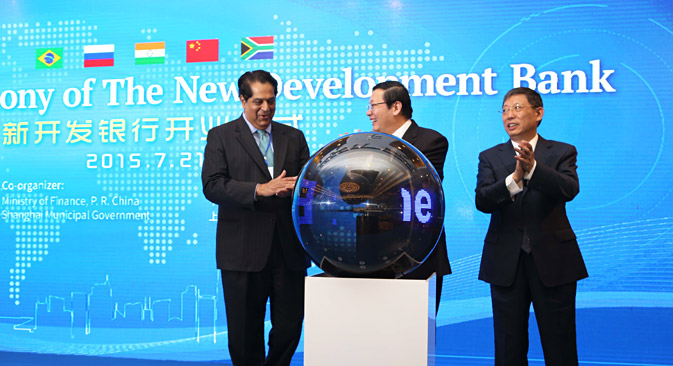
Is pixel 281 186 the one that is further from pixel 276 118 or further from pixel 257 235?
pixel 276 118

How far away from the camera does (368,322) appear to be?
1.98 metres

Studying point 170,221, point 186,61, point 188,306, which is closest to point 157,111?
point 186,61

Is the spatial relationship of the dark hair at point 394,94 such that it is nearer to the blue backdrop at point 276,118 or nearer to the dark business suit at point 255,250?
the dark business suit at point 255,250

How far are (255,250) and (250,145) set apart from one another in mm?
475

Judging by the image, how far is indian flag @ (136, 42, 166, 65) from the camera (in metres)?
→ 4.90

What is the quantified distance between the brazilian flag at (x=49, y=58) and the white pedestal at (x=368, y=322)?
3.79 metres

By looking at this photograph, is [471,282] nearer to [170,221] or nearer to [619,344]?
[619,344]

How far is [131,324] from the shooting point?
4.88 meters

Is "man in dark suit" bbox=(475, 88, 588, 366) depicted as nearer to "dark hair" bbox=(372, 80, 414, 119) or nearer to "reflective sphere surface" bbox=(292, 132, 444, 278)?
"dark hair" bbox=(372, 80, 414, 119)

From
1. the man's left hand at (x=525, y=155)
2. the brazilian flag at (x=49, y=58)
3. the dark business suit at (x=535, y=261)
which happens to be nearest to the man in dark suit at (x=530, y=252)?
the dark business suit at (x=535, y=261)

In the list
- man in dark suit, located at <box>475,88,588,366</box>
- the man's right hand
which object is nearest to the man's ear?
man in dark suit, located at <box>475,88,588,366</box>

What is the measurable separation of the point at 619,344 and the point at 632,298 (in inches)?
11.4

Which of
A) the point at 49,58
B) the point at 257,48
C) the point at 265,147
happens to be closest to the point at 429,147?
A: the point at 265,147

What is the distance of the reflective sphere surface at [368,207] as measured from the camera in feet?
6.22
